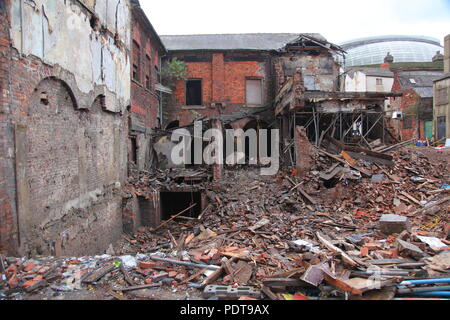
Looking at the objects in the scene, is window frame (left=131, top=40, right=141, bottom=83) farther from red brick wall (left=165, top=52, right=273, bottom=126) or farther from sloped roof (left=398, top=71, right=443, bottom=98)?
sloped roof (left=398, top=71, right=443, bottom=98)

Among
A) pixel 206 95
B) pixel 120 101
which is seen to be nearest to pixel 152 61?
pixel 206 95

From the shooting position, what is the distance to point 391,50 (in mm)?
51250

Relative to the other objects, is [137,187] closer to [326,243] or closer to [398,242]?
[326,243]

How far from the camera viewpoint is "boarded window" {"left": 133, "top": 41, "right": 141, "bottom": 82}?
1372cm

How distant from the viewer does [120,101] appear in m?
11.4

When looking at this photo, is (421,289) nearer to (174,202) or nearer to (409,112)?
(174,202)

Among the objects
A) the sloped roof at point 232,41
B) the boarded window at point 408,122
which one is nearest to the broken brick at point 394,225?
the sloped roof at point 232,41

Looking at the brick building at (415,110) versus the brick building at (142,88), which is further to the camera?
the brick building at (415,110)

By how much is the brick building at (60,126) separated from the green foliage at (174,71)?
7.44 meters

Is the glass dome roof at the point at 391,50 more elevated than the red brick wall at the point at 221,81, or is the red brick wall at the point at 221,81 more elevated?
the glass dome roof at the point at 391,50

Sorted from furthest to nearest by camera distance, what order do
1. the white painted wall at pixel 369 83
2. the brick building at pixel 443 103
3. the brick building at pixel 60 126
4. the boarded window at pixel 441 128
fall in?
the white painted wall at pixel 369 83
the boarded window at pixel 441 128
the brick building at pixel 443 103
the brick building at pixel 60 126

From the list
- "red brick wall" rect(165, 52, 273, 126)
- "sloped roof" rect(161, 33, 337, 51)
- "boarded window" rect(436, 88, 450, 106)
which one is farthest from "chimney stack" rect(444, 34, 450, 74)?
"red brick wall" rect(165, 52, 273, 126)

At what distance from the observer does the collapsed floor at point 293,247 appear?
4.47 meters

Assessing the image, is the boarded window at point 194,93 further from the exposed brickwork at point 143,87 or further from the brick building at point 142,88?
the exposed brickwork at point 143,87
